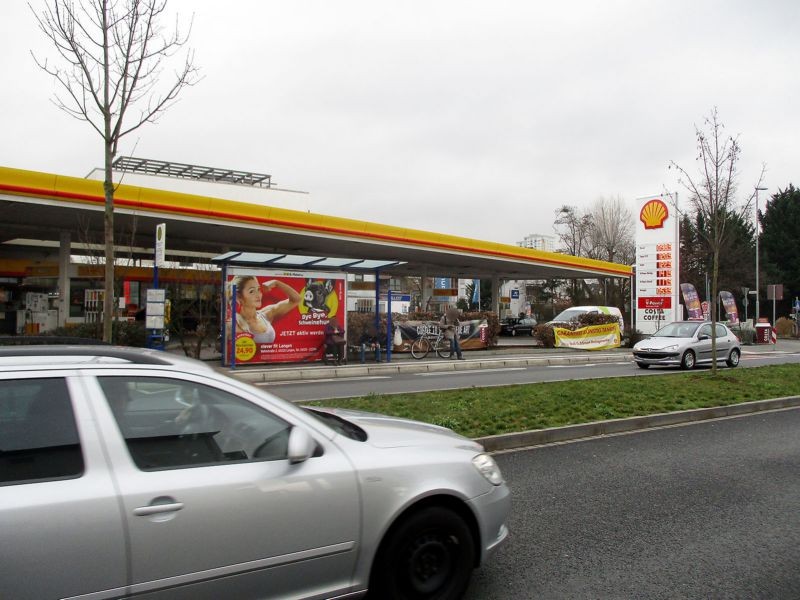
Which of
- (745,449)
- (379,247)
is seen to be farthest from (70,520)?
(379,247)

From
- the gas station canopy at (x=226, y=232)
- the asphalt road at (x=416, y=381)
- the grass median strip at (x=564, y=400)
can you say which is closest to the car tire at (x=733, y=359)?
the asphalt road at (x=416, y=381)

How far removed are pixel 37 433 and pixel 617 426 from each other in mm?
7293

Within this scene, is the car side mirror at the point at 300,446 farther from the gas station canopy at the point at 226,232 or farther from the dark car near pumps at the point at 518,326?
the dark car near pumps at the point at 518,326

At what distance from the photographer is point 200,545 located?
257 centimetres

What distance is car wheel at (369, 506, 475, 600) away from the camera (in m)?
3.04

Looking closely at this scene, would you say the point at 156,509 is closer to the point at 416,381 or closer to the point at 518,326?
the point at 416,381

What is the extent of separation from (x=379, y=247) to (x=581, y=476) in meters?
22.3

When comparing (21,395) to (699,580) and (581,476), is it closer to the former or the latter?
(699,580)

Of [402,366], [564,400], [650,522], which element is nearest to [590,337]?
[402,366]

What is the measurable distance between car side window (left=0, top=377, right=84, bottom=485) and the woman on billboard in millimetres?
13972

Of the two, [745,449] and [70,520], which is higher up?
[70,520]

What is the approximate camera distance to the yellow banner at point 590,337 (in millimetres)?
26844

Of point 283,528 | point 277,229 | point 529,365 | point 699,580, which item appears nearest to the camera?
point 283,528

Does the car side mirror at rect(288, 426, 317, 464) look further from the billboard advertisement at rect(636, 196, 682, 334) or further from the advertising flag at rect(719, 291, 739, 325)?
the advertising flag at rect(719, 291, 739, 325)
